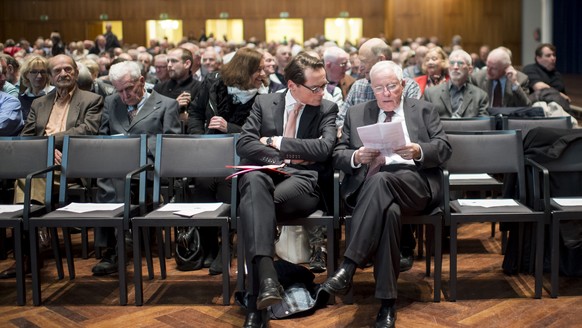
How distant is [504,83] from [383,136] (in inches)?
128

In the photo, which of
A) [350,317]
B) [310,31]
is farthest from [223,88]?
[310,31]

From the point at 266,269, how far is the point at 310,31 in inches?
891

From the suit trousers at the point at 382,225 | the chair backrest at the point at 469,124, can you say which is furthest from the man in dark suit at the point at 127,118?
the chair backrest at the point at 469,124

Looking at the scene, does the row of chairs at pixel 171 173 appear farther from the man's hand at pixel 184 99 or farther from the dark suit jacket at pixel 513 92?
the dark suit jacket at pixel 513 92

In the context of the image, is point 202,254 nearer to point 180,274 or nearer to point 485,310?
point 180,274

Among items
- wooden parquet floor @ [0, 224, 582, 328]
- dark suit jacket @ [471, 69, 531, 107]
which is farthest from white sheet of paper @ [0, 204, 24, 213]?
dark suit jacket @ [471, 69, 531, 107]

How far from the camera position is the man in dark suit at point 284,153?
A: 4105mm

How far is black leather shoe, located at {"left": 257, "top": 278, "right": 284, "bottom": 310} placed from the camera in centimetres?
379

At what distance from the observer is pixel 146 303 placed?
454 cm

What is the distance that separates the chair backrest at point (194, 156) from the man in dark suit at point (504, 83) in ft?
9.75

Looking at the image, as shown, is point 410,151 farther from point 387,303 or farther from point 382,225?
point 387,303

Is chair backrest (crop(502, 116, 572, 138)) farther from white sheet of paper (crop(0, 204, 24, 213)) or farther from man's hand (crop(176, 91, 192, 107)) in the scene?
white sheet of paper (crop(0, 204, 24, 213))

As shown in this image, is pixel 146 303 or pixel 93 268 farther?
pixel 93 268

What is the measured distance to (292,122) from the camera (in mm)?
4703
